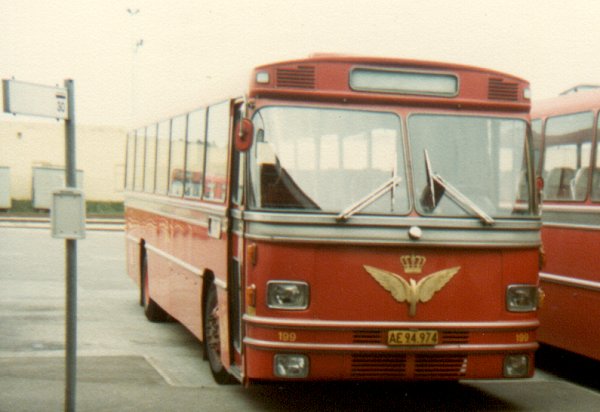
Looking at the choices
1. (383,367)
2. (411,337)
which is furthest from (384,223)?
(383,367)

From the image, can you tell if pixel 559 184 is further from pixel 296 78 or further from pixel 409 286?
pixel 296 78

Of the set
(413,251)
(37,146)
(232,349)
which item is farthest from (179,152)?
(37,146)

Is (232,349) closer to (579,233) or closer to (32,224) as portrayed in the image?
(579,233)

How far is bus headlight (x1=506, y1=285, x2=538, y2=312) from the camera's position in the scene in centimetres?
867

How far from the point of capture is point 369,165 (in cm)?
851

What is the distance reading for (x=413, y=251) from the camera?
27.6 ft

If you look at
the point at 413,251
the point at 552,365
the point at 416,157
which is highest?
the point at 416,157

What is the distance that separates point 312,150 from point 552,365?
5.14 m

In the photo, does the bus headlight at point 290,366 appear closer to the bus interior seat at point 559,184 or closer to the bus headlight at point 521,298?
the bus headlight at point 521,298

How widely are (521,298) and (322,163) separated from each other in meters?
1.85

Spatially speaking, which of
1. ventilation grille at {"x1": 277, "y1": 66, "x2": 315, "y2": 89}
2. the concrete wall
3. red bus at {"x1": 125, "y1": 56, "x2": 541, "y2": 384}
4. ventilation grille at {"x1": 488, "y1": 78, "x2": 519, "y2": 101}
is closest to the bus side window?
red bus at {"x1": 125, "y1": 56, "x2": 541, "y2": 384}

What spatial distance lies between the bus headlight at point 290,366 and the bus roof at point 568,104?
4.19m

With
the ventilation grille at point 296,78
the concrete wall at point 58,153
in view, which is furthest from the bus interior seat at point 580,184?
the concrete wall at point 58,153

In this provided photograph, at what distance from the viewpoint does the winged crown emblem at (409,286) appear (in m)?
8.37
